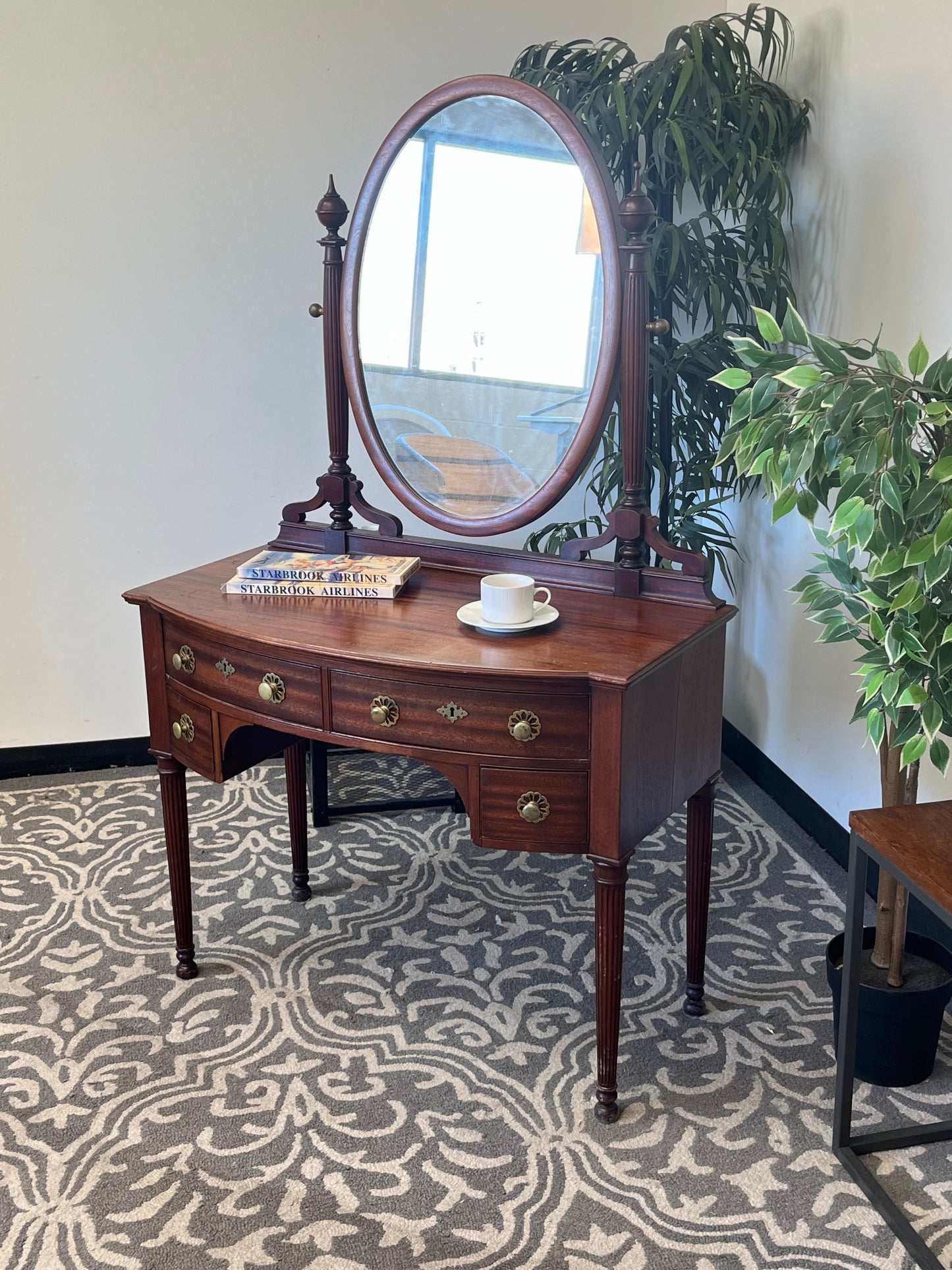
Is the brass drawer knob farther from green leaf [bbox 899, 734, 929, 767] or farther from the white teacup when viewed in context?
green leaf [bbox 899, 734, 929, 767]

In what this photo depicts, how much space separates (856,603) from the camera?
1.61 meters

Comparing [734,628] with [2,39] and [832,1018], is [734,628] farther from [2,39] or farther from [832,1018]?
[2,39]

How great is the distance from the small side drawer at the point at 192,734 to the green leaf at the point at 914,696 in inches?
42.4

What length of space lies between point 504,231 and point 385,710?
0.83 meters

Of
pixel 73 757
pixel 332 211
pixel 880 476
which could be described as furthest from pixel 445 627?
pixel 73 757

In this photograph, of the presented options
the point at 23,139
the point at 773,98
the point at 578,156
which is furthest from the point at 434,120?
the point at 23,139

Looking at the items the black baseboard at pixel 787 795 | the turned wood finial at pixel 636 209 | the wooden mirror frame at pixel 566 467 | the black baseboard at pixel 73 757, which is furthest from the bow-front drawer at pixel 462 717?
the black baseboard at pixel 73 757

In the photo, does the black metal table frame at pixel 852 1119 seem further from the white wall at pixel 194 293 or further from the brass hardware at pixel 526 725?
the white wall at pixel 194 293

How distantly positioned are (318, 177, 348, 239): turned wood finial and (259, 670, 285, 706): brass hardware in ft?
2.63

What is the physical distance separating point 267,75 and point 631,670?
73.8 inches

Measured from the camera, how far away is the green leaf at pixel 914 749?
1.44m

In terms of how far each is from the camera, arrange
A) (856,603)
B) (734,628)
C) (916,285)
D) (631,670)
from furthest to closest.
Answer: (734,628), (916,285), (856,603), (631,670)

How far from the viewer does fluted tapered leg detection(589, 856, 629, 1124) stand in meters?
1.57

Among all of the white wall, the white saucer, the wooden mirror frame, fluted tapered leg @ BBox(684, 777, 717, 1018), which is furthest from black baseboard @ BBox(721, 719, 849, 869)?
the white saucer
